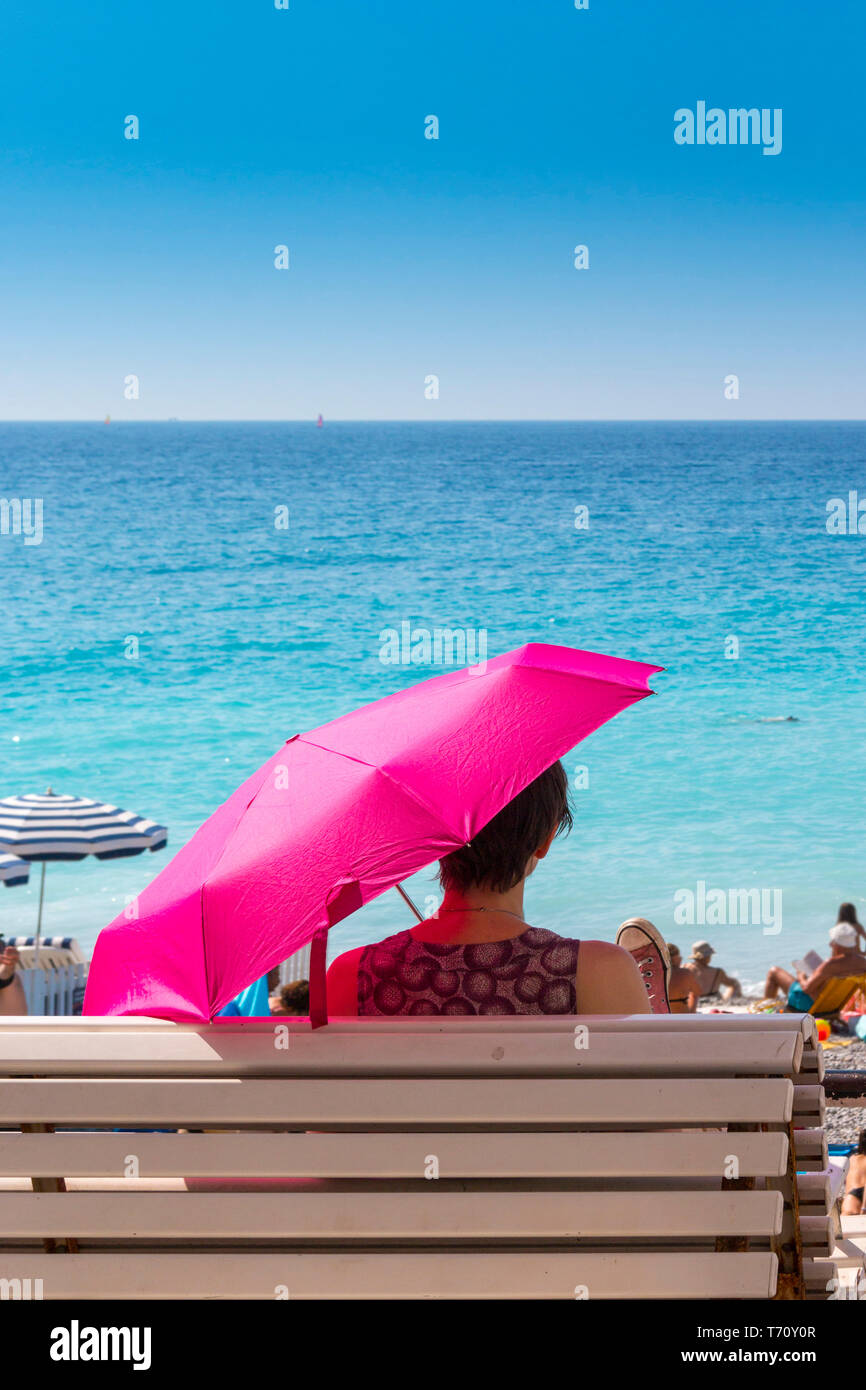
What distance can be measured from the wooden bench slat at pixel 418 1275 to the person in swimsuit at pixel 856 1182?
3.44m

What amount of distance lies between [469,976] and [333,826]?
1.04 ft

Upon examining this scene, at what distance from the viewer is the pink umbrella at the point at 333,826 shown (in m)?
1.79

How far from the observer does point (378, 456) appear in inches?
2719

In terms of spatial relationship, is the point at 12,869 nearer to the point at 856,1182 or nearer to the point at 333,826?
the point at 856,1182

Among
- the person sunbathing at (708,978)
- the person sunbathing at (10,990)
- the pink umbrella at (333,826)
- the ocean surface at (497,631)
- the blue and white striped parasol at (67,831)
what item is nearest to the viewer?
the pink umbrella at (333,826)

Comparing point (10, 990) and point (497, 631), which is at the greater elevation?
point (497, 631)

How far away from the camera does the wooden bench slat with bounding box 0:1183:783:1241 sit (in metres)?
1.64

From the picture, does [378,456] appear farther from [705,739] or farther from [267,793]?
[267,793]

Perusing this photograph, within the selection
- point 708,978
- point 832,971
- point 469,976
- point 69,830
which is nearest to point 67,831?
point 69,830

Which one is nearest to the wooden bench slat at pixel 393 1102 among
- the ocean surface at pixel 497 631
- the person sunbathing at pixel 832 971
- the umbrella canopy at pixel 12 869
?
the person sunbathing at pixel 832 971

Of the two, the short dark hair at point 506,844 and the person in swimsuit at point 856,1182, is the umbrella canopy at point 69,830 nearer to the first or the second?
the person in swimsuit at point 856,1182

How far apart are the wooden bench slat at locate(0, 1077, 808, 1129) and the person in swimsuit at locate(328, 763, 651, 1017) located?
26cm

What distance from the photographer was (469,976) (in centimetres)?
195
